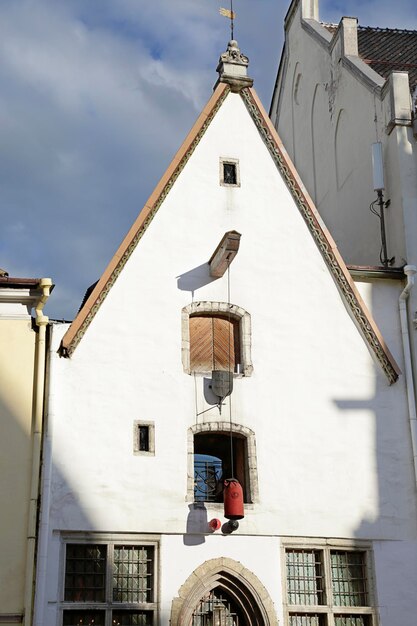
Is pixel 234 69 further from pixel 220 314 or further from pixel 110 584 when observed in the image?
pixel 110 584

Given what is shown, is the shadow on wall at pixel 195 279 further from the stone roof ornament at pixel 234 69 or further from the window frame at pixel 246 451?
the stone roof ornament at pixel 234 69

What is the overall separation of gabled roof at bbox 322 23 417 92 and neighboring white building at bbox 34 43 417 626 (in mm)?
6384

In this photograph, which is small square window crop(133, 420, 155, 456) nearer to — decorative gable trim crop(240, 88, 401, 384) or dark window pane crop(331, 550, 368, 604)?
dark window pane crop(331, 550, 368, 604)

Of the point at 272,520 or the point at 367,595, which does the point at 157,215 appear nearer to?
the point at 272,520

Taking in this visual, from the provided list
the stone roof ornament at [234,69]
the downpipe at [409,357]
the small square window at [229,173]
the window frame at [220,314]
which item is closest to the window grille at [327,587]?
the downpipe at [409,357]

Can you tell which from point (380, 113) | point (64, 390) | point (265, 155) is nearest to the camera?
point (64, 390)

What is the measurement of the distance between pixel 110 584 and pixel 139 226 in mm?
6833

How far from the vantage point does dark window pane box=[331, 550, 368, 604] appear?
20250 millimetres

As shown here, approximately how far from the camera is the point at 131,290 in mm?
21141

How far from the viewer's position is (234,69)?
77.1 ft

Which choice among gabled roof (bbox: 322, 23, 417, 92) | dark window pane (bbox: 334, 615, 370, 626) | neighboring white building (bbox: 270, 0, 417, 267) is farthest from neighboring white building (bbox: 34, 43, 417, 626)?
gabled roof (bbox: 322, 23, 417, 92)

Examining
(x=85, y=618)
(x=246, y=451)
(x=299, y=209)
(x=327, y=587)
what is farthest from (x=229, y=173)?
(x=85, y=618)

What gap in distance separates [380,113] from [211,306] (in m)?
6.85

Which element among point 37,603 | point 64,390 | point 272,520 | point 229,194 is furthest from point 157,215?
point 37,603
